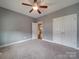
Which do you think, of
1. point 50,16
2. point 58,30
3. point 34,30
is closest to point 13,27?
point 34,30

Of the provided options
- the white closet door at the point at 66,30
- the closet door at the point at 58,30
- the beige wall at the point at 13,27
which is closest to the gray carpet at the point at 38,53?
the white closet door at the point at 66,30

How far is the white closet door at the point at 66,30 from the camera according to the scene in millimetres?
4465

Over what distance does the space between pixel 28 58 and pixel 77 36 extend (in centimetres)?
320

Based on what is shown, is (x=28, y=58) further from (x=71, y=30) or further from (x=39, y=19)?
(x=39, y=19)

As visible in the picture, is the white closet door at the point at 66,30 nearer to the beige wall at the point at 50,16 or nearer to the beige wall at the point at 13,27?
the beige wall at the point at 50,16

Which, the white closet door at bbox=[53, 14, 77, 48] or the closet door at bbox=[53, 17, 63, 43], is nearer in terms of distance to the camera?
the white closet door at bbox=[53, 14, 77, 48]

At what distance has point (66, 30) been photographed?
4.97 metres

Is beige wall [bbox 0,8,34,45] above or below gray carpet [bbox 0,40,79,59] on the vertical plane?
above

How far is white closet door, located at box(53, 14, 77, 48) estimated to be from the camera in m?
4.46

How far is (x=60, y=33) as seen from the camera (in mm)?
5523

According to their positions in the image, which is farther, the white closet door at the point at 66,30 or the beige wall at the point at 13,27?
the beige wall at the point at 13,27

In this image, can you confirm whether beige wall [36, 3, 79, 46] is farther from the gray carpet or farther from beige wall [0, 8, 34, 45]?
the gray carpet

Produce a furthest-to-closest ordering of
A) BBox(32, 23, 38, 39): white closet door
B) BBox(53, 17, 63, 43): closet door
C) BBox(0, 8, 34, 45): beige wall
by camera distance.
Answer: BBox(32, 23, 38, 39): white closet door < BBox(53, 17, 63, 43): closet door < BBox(0, 8, 34, 45): beige wall

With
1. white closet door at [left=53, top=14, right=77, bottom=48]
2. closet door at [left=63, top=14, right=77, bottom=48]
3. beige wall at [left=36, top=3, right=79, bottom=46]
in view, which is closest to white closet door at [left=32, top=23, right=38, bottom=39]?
beige wall at [left=36, top=3, right=79, bottom=46]
